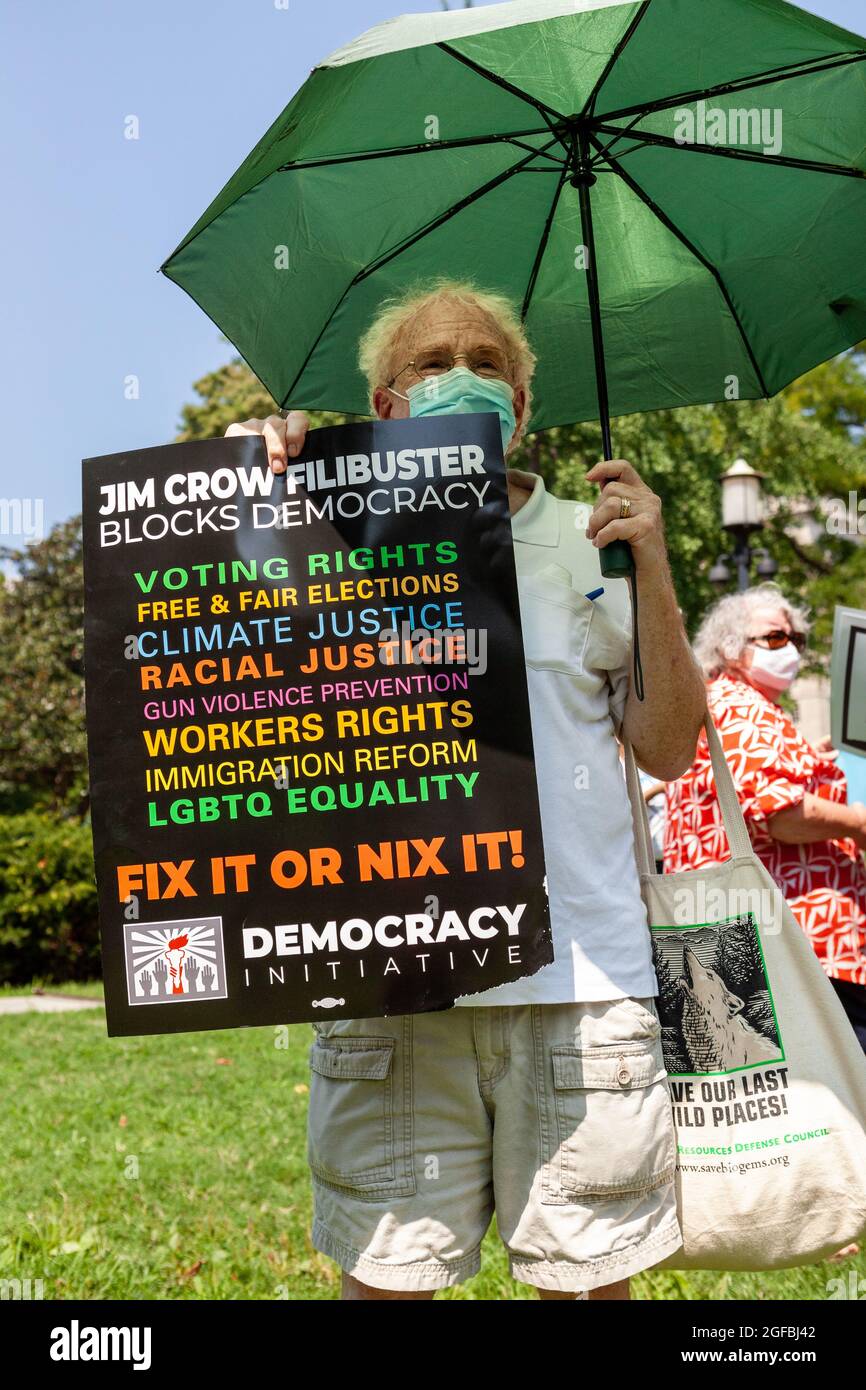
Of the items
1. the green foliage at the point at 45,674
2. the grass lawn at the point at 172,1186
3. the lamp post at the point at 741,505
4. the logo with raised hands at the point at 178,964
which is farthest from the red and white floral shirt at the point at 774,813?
the green foliage at the point at 45,674

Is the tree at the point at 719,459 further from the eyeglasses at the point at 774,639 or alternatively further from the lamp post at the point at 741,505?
the eyeglasses at the point at 774,639

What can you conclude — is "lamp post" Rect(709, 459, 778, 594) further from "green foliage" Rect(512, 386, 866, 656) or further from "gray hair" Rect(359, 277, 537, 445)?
"gray hair" Rect(359, 277, 537, 445)

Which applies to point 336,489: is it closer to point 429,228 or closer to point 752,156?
point 429,228

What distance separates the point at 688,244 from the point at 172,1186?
3.82 metres

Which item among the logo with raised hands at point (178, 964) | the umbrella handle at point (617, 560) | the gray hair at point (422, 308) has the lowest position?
the logo with raised hands at point (178, 964)

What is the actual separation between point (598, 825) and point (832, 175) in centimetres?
161

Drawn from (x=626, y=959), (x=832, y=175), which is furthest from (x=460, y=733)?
(x=832, y=175)

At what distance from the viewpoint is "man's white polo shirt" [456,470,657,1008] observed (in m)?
2.12

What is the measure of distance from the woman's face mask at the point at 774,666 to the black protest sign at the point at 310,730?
2115mm

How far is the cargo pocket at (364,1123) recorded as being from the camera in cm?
208

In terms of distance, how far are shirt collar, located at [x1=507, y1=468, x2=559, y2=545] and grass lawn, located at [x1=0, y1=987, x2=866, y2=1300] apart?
115 centimetres

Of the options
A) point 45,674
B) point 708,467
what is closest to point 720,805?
point 708,467

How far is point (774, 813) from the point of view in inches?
146

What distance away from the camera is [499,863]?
2102 millimetres
